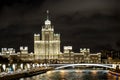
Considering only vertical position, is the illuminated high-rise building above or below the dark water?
above

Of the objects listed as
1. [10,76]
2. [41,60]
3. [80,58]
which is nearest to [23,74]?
[10,76]

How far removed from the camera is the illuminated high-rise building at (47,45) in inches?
5935

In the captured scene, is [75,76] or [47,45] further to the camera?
[47,45]

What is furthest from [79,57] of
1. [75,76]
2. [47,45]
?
[75,76]

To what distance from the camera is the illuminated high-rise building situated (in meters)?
151

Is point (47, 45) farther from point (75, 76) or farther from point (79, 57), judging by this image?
point (75, 76)

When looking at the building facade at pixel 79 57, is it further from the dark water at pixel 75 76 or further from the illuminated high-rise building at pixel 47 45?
the dark water at pixel 75 76

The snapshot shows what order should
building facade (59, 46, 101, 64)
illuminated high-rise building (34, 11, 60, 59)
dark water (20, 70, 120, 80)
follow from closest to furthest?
dark water (20, 70, 120, 80) < illuminated high-rise building (34, 11, 60, 59) < building facade (59, 46, 101, 64)

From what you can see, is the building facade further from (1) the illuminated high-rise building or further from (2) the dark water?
(2) the dark water

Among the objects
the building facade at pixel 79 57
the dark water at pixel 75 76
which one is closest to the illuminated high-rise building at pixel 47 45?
the building facade at pixel 79 57

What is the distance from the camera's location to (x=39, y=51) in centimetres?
15200

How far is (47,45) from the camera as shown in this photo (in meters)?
151

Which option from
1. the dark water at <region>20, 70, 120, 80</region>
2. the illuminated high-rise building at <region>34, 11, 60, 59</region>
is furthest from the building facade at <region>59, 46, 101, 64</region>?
the dark water at <region>20, 70, 120, 80</region>

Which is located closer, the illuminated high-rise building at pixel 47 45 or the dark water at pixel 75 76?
the dark water at pixel 75 76
